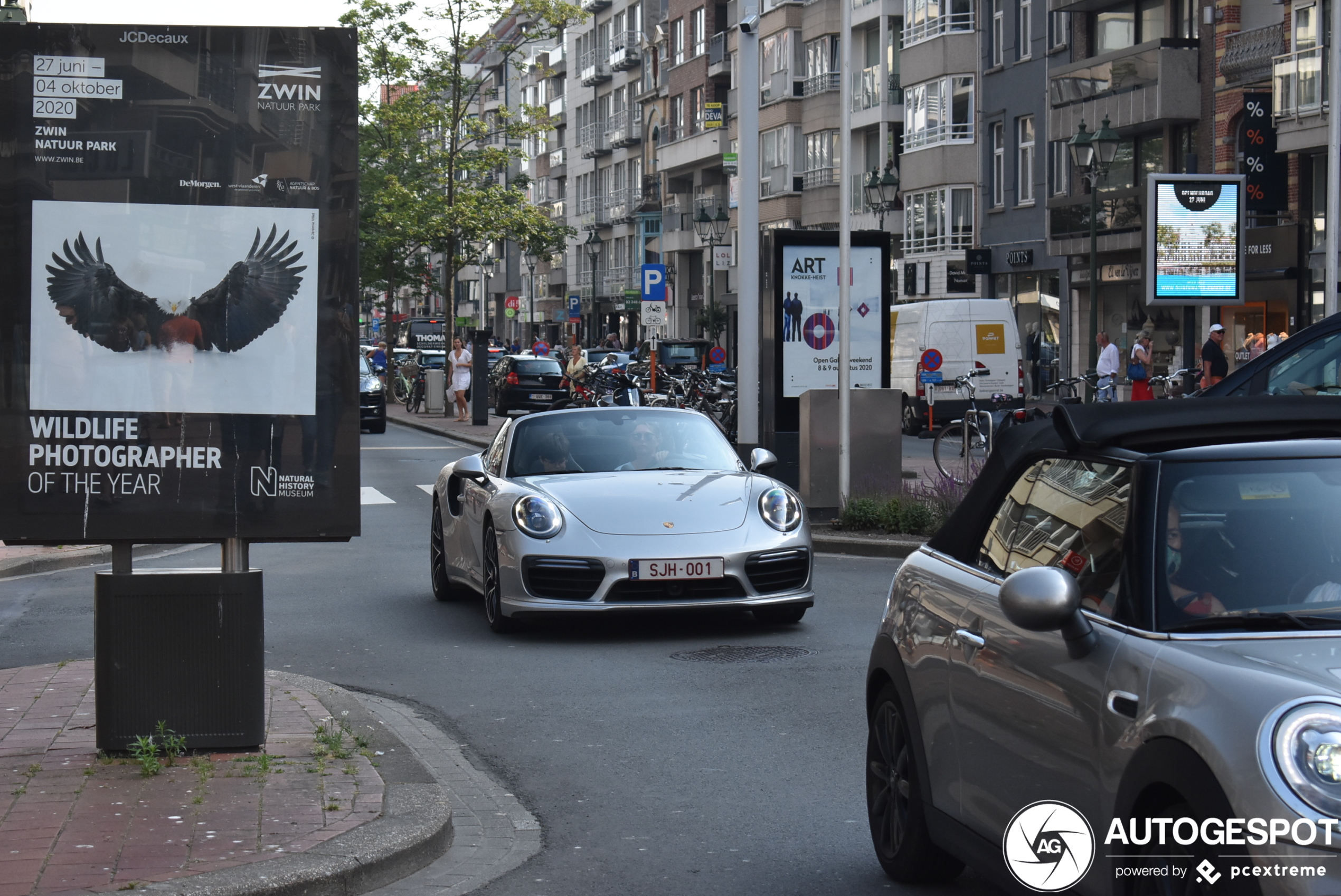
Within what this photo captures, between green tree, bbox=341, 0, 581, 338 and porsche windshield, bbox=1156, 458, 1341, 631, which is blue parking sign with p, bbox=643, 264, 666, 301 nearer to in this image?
green tree, bbox=341, 0, 581, 338

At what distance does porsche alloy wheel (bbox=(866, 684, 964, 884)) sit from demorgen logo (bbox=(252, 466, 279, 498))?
2.58m

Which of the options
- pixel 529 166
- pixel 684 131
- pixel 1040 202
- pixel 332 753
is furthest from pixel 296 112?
pixel 529 166

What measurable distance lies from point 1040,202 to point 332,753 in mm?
45048

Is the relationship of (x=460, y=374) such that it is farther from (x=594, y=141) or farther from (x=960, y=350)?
(x=594, y=141)

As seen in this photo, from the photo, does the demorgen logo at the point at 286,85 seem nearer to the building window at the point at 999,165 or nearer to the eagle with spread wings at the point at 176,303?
the eagle with spread wings at the point at 176,303

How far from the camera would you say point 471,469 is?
11.6m

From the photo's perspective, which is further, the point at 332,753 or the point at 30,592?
the point at 30,592

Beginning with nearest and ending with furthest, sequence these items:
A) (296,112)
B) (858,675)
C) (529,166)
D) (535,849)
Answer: (535,849) < (296,112) < (858,675) < (529,166)

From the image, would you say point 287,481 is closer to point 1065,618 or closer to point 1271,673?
point 1065,618

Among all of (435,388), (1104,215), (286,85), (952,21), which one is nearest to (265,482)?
(286,85)

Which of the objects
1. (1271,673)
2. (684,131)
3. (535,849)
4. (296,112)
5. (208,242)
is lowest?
(535,849)

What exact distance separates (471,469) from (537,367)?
3323cm

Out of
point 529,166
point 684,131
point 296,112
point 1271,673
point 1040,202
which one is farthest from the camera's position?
point 529,166

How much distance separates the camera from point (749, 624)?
11102mm
